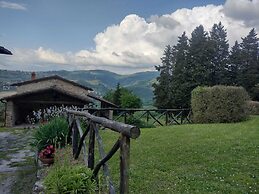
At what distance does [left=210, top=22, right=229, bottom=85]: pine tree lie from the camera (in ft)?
124

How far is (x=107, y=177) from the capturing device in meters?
3.95

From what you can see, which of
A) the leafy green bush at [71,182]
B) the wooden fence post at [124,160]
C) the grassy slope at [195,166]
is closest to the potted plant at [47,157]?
the grassy slope at [195,166]

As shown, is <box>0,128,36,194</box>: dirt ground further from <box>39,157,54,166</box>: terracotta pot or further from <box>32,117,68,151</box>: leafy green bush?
<box>32,117,68,151</box>: leafy green bush

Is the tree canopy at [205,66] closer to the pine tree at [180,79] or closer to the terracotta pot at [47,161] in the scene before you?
the pine tree at [180,79]

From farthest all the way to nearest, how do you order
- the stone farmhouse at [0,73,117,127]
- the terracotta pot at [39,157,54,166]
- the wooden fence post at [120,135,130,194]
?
the stone farmhouse at [0,73,117,127], the terracotta pot at [39,157,54,166], the wooden fence post at [120,135,130,194]

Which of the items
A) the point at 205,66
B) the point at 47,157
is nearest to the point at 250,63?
the point at 205,66

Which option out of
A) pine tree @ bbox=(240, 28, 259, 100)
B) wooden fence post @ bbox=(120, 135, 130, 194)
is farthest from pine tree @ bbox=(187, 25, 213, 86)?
wooden fence post @ bbox=(120, 135, 130, 194)

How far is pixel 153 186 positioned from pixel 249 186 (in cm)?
187

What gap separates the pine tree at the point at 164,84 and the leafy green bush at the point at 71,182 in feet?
108

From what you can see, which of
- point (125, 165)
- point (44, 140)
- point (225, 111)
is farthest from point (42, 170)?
point (225, 111)

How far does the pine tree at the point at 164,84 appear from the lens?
3818cm

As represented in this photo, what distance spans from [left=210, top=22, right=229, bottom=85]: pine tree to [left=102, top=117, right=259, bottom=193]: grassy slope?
28.2m

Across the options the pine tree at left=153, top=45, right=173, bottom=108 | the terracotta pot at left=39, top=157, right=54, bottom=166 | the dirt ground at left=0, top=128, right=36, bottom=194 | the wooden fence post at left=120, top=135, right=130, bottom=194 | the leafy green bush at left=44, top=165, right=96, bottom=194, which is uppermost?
the pine tree at left=153, top=45, right=173, bottom=108

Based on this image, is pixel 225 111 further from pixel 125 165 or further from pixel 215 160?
pixel 125 165
